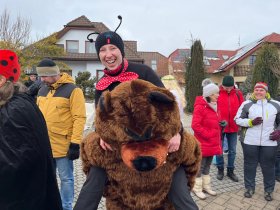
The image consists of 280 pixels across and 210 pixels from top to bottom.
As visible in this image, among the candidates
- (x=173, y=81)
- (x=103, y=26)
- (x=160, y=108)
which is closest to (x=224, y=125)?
(x=173, y=81)

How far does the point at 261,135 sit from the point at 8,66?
3.72 meters

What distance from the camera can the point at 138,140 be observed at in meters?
1.64

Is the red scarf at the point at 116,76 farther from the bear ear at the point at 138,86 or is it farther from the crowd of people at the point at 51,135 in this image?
the bear ear at the point at 138,86

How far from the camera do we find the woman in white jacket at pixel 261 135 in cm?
441

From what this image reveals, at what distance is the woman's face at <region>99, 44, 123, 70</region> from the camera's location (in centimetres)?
221

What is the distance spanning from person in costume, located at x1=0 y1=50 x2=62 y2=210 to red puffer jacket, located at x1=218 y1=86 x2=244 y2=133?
393cm

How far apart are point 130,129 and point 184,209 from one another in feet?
2.37

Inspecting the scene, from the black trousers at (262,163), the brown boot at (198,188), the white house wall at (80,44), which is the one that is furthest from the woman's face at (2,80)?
the white house wall at (80,44)

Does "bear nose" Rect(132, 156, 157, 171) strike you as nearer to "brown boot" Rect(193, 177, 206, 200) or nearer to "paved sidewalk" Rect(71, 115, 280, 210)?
"paved sidewalk" Rect(71, 115, 280, 210)

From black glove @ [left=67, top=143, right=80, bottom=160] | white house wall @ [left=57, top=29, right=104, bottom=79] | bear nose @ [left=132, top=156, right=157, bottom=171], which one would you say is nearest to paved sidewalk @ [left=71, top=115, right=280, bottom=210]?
black glove @ [left=67, top=143, right=80, bottom=160]

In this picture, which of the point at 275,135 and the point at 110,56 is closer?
the point at 110,56

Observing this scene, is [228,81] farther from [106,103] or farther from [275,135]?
[106,103]

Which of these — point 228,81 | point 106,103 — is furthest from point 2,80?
point 228,81

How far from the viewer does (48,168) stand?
2.29 metres
